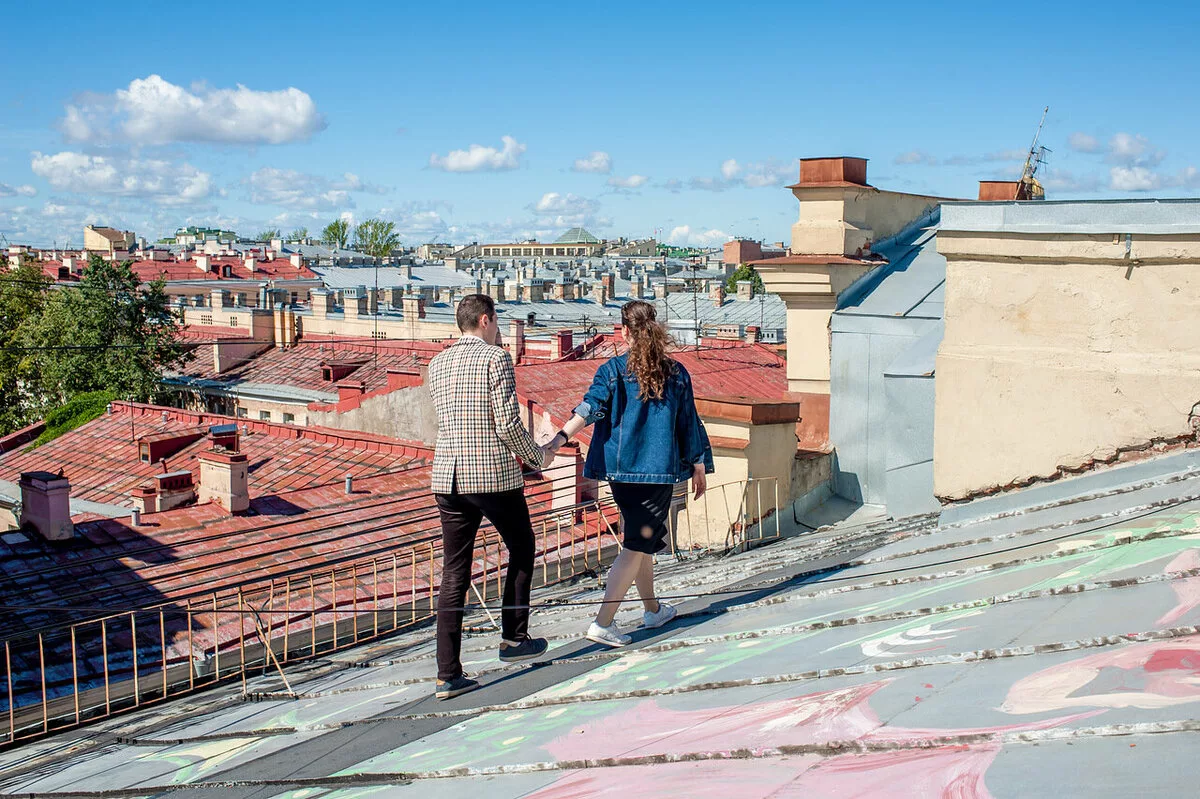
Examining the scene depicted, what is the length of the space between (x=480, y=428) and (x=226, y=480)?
30.2ft

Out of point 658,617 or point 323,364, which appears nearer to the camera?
point 658,617

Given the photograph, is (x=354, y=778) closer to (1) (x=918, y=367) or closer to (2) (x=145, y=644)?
(1) (x=918, y=367)

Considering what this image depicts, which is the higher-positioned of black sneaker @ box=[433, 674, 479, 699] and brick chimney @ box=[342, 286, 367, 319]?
brick chimney @ box=[342, 286, 367, 319]

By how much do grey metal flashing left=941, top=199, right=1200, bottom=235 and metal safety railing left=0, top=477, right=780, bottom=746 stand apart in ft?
8.70

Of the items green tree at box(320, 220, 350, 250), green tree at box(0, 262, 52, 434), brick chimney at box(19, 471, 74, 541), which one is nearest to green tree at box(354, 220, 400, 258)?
green tree at box(320, 220, 350, 250)

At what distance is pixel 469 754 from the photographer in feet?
11.0

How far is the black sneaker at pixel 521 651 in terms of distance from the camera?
179 inches

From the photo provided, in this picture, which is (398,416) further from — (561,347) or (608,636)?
(608,636)

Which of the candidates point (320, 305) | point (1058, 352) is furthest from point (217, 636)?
point (320, 305)

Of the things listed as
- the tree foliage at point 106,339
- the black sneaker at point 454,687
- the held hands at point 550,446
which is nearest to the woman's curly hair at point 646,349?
the held hands at point 550,446

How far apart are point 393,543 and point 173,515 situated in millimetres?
2625

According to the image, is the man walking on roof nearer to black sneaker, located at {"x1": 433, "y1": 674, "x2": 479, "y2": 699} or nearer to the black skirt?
black sneaker, located at {"x1": 433, "y1": 674, "x2": 479, "y2": 699}

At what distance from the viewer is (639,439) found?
4.56m

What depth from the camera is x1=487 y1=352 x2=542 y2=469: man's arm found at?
4238 millimetres
